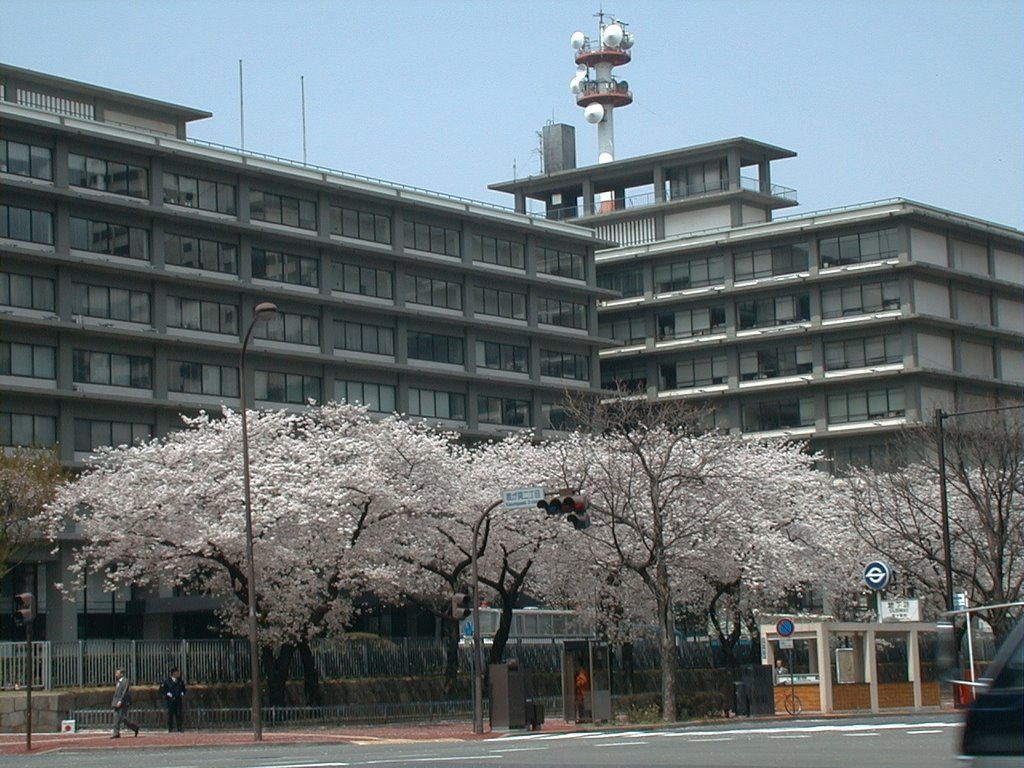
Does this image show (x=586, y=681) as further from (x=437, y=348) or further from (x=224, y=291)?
(x=437, y=348)

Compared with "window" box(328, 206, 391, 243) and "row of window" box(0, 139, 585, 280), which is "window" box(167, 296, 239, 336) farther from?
"window" box(328, 206, 391, 243)

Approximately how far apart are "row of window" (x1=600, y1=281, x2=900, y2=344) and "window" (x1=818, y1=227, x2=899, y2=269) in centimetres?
173

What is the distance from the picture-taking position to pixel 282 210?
80.7 metres

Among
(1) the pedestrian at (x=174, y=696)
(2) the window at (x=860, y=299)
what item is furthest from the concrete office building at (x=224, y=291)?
(1) the pedestrian at (x=174, y=696)

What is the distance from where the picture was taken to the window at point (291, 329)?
79.4m

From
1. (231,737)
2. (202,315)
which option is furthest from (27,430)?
(231,737)

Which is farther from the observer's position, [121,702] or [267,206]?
[267,206]

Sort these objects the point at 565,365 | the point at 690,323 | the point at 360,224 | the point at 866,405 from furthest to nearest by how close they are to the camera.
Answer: the point at 690,323 → the point at 866,405 → the point at 565,365 → the point at 360,224

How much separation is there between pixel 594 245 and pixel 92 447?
3780 cm

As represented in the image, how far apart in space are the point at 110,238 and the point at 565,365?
31.1 m

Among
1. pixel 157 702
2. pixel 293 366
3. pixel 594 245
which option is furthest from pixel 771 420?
pixel 157 702

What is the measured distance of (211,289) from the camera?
253 ft

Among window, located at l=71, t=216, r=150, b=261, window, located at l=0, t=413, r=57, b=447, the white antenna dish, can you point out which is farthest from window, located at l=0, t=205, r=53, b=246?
the white antenna dish

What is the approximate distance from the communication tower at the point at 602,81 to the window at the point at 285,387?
4166 cm
